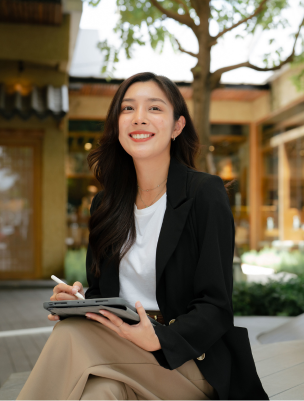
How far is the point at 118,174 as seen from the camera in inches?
84.0

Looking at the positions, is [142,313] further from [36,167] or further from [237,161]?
[237,161]

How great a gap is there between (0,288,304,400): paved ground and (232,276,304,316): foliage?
38 cm

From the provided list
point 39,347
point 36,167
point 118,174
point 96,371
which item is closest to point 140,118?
point 118,174

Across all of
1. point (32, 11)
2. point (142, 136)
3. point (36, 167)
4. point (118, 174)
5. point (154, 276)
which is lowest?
point (154, 276)

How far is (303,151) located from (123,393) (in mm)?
9822

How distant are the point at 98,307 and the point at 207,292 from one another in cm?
37

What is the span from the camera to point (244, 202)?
12250mm

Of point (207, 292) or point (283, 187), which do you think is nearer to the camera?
point (207, 292)

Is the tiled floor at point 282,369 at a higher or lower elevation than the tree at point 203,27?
lower

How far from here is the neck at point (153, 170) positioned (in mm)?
1909

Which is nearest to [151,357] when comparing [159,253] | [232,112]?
[159,253]

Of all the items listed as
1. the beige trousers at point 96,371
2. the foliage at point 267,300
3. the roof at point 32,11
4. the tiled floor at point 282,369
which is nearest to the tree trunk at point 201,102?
the foliage at point 267,300

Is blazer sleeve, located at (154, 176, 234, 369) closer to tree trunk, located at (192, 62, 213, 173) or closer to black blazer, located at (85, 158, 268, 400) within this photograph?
black blazer, located at (85, 158, 268, 400)

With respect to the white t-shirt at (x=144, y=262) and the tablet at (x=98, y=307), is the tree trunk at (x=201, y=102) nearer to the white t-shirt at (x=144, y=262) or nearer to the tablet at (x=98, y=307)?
the white t-shirt at (x=144, y=262)
